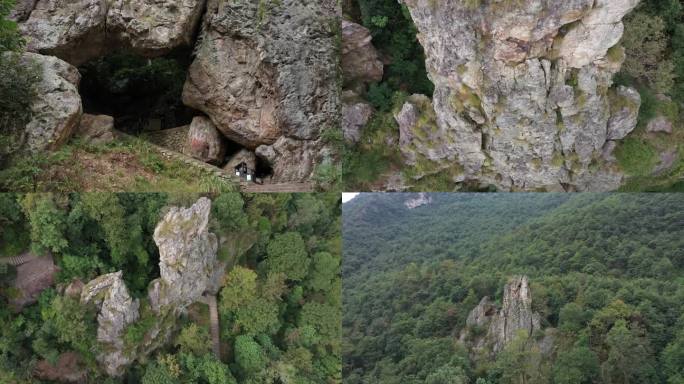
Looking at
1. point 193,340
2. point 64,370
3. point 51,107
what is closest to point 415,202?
point 193,340

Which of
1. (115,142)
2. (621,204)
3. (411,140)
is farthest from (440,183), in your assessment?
(115,142)

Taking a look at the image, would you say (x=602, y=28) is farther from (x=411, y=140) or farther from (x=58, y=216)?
(x=58, y=216)

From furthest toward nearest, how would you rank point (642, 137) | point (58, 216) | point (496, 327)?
point (642, 137), point (496, 327), point (58, 216)

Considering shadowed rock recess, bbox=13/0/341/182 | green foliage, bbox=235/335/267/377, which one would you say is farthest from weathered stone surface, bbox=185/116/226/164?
green foliage, bbox=235/335/267/377

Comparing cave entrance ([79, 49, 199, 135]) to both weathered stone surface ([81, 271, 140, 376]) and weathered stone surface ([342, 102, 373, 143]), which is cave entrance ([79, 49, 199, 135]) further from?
weathered stone surface ([81, 271, 140, 376])

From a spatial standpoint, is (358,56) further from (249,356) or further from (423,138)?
(249,356)

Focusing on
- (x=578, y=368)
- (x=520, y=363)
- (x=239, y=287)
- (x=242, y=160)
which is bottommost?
(x=578, y=368)
